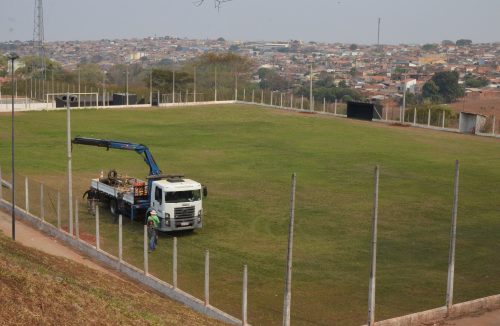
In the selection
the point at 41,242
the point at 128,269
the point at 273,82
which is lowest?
the point at 273,82

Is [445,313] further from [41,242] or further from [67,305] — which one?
[41,242]

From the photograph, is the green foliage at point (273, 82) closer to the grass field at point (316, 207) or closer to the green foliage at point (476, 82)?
the green foliage at point (476, 82)

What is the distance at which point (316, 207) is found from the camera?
1331 inches

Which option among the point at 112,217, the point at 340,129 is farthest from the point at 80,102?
the point at 112,217

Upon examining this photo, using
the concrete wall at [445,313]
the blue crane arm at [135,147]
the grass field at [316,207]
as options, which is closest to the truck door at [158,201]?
the grass field at [316,207]

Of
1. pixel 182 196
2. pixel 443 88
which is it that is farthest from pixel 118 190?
pixel 443 88

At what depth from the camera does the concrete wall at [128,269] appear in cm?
2025

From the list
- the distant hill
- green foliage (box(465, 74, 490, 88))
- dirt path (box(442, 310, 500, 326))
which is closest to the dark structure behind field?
dirt path (box(442, 310, 500, 326))

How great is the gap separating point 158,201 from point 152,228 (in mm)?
2132

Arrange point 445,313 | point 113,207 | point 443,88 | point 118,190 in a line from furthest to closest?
point 443,88 < point 113,207 < point 118,190 < point 445,313

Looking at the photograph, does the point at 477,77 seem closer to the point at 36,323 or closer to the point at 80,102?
the point at 80,102

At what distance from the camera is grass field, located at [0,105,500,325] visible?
894 inches

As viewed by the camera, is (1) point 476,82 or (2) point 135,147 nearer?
(2) point 135,147

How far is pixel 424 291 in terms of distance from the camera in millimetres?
22594
